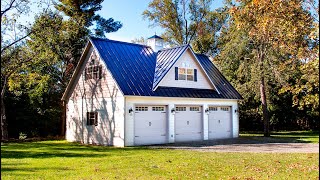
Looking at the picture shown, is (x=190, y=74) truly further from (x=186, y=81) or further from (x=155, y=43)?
(x=155, y=43)

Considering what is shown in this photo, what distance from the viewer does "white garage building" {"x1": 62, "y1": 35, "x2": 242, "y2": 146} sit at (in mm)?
18438

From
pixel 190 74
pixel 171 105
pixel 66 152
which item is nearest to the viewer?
pixel 66 152

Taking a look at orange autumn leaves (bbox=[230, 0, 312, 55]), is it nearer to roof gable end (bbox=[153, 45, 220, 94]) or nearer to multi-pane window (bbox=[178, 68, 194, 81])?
roof gable end (bbox=[153, 45, 220, 94])

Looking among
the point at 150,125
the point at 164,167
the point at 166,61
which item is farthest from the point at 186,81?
the point at 164,167

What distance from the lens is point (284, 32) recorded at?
1251 cm

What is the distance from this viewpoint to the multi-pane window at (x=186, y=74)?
829 inches

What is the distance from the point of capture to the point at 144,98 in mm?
18500

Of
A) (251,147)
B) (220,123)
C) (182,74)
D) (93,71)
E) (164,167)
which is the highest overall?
(93,71)

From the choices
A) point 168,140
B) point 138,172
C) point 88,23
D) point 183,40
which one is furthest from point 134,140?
point 183,40

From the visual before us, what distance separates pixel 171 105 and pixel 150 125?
1740 mm

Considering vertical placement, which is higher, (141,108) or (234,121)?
(141,108)

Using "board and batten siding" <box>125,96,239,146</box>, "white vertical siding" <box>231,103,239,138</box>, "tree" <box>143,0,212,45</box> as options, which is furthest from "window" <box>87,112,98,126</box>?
"tree" <box>143,0,212,45</box>

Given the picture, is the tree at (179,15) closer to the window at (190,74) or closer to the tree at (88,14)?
the tree at (88,14)

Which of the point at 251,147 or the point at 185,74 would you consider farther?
the point at 185,74
